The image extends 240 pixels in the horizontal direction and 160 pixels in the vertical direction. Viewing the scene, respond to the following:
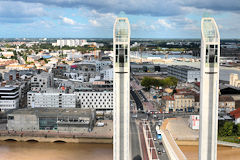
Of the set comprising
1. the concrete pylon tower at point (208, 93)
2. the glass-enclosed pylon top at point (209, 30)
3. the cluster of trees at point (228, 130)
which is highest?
the glass-enclosed pylon top at point (209, 30)

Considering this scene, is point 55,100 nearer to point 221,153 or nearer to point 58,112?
point 58,112

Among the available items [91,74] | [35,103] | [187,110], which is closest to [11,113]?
[35,103]

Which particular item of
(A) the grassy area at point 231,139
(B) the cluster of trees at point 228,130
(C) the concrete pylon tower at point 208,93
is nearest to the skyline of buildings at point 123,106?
(C) the concrete pylon tower at point 208,93

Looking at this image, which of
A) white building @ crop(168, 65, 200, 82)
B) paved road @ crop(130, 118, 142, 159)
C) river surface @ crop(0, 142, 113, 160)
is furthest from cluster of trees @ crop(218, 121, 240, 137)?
white building @ crop(168, 65, 200, 82)

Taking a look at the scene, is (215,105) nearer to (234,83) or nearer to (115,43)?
(115,43)

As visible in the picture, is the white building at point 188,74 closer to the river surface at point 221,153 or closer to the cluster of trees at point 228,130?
the cluster of trees at point 228,130

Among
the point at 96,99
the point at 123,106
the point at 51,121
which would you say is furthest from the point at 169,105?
the point at 123,106
